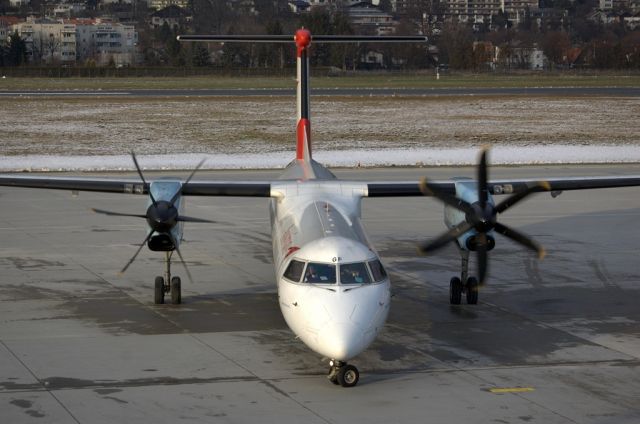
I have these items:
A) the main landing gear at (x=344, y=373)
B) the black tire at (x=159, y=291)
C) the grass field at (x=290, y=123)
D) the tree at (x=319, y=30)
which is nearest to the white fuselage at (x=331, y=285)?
the main landing gear at (x=344, y=373)

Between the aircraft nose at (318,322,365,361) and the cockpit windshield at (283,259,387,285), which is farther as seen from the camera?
the cockpit windshield at (283,259,387,285)

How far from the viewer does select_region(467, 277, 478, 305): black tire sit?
22.1m

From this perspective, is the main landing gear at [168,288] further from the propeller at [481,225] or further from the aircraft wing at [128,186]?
the propeller at [481,225]

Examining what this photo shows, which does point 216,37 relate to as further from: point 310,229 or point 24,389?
point 24,389

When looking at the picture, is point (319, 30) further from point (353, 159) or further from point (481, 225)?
point (481, 225)

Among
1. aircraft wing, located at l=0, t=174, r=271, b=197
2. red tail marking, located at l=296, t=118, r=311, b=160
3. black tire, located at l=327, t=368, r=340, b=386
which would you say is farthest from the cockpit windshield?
red tail marking, located at l=296, t=118, r=311, b=160

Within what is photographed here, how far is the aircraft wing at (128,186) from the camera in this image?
21438 millimetres

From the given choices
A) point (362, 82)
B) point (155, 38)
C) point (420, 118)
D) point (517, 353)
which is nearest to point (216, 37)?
point (517, 353)

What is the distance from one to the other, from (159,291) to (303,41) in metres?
7.16

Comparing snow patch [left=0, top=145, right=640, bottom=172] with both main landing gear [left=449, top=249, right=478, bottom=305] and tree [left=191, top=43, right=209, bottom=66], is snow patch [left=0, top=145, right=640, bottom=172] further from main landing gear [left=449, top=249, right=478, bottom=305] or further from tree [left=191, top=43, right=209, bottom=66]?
tree [left=191, top=43, right=209, bottom=66]

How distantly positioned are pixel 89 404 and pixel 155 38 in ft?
599

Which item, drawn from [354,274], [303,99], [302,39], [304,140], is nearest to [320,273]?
[354,274]

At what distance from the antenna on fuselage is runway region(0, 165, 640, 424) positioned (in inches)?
122

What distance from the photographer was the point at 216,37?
25.1 metres
